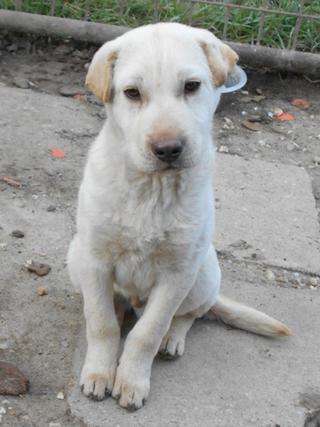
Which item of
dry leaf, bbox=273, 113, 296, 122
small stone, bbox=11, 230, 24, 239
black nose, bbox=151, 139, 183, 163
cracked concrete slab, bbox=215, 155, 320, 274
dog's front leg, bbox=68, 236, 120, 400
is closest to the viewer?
black nose, bbox=151, 139, 183, 163

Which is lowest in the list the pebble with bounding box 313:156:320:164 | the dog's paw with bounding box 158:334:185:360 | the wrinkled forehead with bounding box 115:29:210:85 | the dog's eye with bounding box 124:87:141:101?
the pebble with bounding box 313:156:320:164

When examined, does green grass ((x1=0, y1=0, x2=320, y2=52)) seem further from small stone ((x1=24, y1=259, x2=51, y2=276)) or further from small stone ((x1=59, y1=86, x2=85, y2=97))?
small stone ((x1=24, y1=259, x2=51, y2=276))

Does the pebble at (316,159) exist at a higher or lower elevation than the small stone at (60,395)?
lower

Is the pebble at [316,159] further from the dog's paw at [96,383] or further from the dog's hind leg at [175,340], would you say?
the dog's paw at [96,383]

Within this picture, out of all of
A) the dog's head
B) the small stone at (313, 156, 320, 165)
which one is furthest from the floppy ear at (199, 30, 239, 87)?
the small stone at (313, 156, 320, 165)

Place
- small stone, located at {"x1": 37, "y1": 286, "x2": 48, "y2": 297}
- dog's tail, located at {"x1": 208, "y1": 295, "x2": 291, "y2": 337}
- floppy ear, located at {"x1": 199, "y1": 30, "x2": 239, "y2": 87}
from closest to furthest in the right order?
1. floppy ear, located at {"x1": 199, "y1": 30, "x2": 239, "y2": 87}
2. dog's tail, located at {"x1": 208, "y1": 295, "x2": 291, "y2": 337}
3. small stone, located at {"x1": 37, "y1": 286, "x2": 48, "y2": 297}

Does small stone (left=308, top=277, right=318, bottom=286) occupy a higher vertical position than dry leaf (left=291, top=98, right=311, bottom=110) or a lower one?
higher

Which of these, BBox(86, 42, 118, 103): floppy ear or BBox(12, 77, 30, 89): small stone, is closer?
BBox(86, 42, 118, 103): floppy ear

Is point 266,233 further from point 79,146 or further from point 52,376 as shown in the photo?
point 52,376

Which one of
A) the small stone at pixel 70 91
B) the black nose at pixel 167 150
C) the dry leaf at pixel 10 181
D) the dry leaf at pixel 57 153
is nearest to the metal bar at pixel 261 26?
the small stone at pixel 70 91
